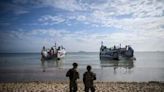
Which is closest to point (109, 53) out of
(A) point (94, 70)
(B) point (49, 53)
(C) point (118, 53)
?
(C) point (118, 53)

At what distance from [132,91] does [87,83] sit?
352 centimetres

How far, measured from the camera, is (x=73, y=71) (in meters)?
8.22

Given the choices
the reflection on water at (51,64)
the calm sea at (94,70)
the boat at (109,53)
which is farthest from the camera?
the boat at (109,53)

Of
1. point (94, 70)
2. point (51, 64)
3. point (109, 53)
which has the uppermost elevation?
point (109, 53)

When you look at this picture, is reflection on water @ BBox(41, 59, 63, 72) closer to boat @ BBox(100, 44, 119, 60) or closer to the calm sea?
the calm sea

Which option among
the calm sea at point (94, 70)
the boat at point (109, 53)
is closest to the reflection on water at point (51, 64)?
the calm sea at point (94, 70)

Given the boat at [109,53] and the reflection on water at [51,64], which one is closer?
the reflection on water at [51,64]

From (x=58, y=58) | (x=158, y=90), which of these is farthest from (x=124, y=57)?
(x=158, y=90)

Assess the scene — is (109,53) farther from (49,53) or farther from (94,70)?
(94,70)

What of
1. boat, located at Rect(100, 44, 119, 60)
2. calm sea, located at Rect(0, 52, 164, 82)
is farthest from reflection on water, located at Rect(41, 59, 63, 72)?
boat, located at Rect(100, 44, 119, 60)

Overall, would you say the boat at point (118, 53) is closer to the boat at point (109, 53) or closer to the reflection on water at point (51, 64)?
the boat at point (109, 53)

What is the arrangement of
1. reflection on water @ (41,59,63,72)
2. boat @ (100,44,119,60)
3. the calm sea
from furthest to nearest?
1. boat @ (100,44,119,60)
2. reflection on water @ (41,59,63,72)
3. the calm sea

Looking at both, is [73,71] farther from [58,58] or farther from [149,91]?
[58,58]

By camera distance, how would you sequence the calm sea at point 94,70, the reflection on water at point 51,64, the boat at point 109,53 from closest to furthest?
the calm sea at point 94,70, the reflection on water at point 51,64, the boat at point 109,53
